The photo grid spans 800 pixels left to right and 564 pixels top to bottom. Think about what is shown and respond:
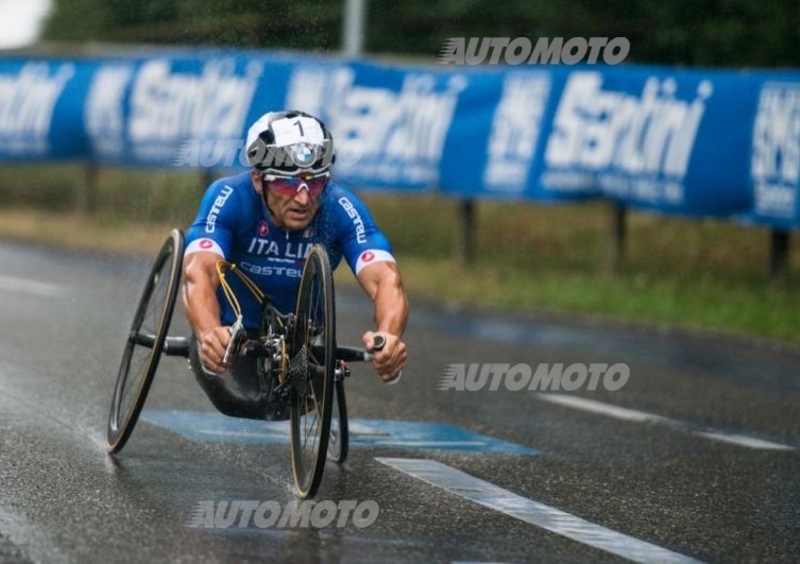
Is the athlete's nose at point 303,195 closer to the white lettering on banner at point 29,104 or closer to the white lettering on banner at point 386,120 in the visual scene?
the white lettering on banner at point 386,120

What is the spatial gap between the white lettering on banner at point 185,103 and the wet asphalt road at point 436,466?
930 cm

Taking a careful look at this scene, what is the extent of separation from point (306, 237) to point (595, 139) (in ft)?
37.5

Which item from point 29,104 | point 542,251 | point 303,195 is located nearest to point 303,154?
point 303,195

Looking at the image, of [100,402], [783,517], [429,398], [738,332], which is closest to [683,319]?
[738,332]

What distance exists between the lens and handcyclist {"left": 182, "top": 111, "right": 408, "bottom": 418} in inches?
325

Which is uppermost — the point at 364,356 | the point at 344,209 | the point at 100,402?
the point at 344,209

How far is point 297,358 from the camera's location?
319 inches

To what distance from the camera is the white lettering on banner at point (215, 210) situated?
854 centimetres

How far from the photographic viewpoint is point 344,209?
8.55m

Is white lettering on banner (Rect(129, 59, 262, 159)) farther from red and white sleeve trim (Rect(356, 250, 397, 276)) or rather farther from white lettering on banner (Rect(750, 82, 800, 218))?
red and white sleeve trim (Rect(356, 250, 397, 276))

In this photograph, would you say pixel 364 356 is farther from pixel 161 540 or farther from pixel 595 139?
pixel 595 139

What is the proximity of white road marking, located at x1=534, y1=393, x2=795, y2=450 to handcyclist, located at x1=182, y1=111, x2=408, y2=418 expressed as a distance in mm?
3029

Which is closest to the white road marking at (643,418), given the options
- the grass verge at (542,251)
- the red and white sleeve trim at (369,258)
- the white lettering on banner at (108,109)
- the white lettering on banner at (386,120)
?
the red and white sleeve trim at (369,258)

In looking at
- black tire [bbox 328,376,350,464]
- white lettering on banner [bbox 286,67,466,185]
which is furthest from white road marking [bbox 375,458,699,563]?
white lettering on banner [bbox 286,67,466,185]
